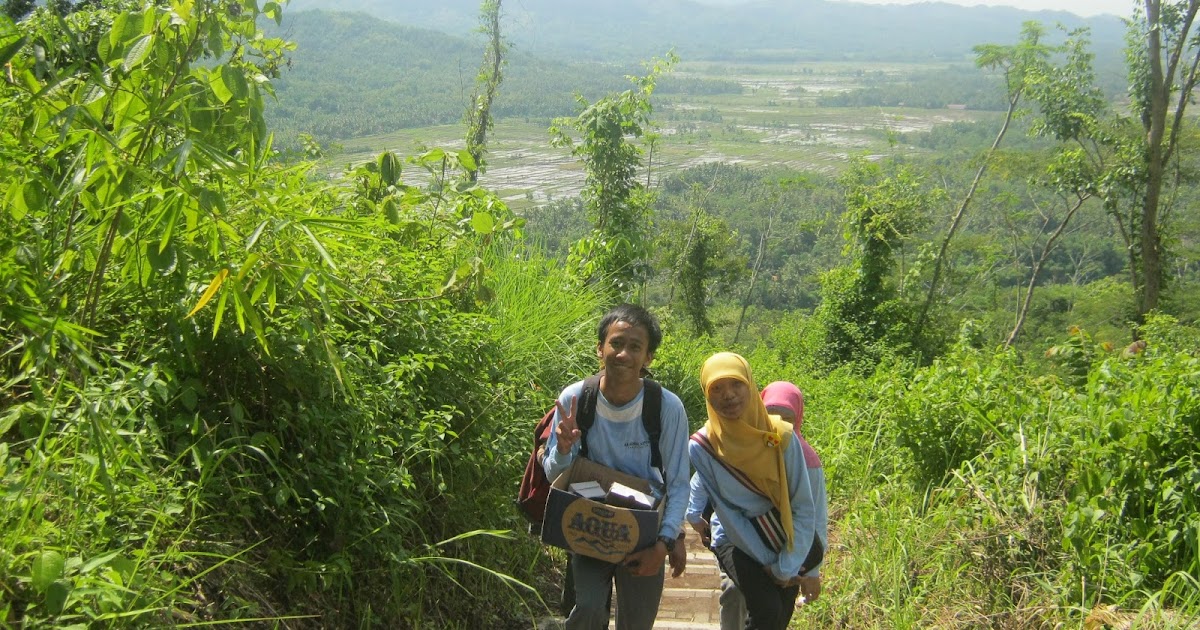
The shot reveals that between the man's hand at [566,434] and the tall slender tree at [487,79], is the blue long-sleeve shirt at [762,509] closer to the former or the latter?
the man's hand at [566,434]

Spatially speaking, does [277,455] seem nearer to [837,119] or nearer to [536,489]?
[536,489]

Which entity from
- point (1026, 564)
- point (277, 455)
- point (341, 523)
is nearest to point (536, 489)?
point (341, 523)

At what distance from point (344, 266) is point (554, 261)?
2.95m

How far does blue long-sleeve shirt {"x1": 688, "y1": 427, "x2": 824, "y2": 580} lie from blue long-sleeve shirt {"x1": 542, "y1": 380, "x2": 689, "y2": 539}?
13 cm

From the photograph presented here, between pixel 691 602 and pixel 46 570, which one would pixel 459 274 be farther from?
pixel 691 602

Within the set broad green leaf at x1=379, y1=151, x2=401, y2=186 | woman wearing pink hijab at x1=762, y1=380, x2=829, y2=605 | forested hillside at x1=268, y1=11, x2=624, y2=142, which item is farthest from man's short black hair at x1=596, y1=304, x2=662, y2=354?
forested hillside at x1=268, y1=11, x2=624, y2=142

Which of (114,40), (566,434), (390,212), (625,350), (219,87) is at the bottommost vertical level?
(566,434)

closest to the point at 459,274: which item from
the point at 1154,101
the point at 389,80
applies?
the point at 1154,101

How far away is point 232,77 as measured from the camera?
2.21m

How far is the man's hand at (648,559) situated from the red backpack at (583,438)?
0.25 metres

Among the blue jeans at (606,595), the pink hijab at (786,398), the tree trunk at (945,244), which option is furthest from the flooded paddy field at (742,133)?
the blue jeans at (606,595)

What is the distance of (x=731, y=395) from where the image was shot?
9.14ft

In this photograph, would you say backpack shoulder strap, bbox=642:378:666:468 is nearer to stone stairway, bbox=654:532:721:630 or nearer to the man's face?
the man's face

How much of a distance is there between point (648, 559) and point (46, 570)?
1574 millimetres
